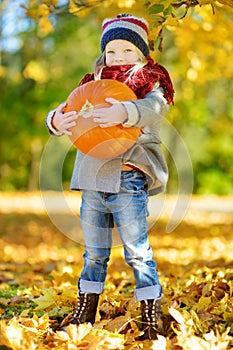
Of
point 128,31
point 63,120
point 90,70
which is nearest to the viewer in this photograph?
point 63,120

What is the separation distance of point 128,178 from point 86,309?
724 millimetres

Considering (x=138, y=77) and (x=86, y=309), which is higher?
(x=138, y=77)

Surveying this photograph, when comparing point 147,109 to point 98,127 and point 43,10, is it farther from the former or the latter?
point 43,10

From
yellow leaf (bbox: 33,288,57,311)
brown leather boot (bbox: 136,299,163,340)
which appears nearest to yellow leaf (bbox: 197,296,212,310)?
brown leather boot (bbox: 136,299,163,340)

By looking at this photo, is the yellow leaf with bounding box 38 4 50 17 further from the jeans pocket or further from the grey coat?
the jeans pocket

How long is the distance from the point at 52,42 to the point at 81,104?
13402 mm

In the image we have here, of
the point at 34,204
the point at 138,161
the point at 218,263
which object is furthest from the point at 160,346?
the point at 34,204

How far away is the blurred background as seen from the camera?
5.61 metres

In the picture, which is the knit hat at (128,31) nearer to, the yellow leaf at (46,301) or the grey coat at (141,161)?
the grey coat at (141,161)

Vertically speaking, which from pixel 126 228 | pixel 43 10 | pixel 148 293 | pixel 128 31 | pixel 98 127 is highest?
pixel 43 10

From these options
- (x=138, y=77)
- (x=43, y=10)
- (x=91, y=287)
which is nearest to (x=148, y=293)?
(x=91, y=287)

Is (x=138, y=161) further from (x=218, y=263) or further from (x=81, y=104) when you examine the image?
(x=218, y=263)

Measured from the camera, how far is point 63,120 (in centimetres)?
269

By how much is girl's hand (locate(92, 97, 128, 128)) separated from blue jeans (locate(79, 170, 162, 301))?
0.31 meters
